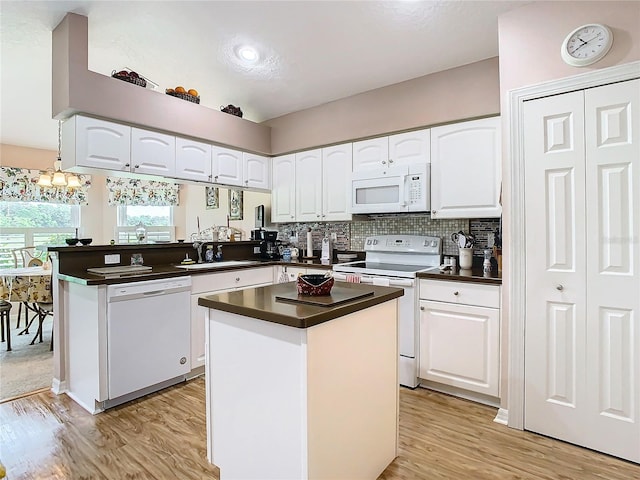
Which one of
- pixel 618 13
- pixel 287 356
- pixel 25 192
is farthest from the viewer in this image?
pixel 25 192

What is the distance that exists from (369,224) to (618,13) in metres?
2.37

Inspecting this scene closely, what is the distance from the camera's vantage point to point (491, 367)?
2.41m

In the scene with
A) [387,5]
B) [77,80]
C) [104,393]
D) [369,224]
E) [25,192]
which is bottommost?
[104,393]

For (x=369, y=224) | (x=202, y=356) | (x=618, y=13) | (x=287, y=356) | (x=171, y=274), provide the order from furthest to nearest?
(x=369, y=224), (x=202, y=356), (x=171, y=274), (x=618, y=13), (x=287, y=356)

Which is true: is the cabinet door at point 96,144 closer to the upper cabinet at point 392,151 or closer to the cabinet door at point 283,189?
the cabinet door at point 283,189

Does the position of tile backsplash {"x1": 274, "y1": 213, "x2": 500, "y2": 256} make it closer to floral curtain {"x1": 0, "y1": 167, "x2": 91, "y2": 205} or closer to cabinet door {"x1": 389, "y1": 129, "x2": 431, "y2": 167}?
cabinet door {"x1": 389, "y1": 129, "x2": 431, "y2": 167}

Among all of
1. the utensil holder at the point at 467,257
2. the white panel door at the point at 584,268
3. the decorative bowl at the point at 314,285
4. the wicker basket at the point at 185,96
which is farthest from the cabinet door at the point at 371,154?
the decorative bowl at the point at 314,285

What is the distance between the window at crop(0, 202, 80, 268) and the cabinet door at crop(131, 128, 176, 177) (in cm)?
325

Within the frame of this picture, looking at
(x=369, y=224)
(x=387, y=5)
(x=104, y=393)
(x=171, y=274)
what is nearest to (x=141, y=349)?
(x=104, y=393)

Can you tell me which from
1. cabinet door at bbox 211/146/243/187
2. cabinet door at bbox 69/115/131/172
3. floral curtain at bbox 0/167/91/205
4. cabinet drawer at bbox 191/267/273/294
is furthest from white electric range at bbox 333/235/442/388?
floral curtain at bbox 0/167/91/205

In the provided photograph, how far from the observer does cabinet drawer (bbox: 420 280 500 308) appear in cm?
239

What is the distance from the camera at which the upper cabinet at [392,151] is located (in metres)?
3.03

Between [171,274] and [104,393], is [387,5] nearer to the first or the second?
[171,274]

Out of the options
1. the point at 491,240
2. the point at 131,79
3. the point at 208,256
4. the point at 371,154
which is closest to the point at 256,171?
the point at 208,256
